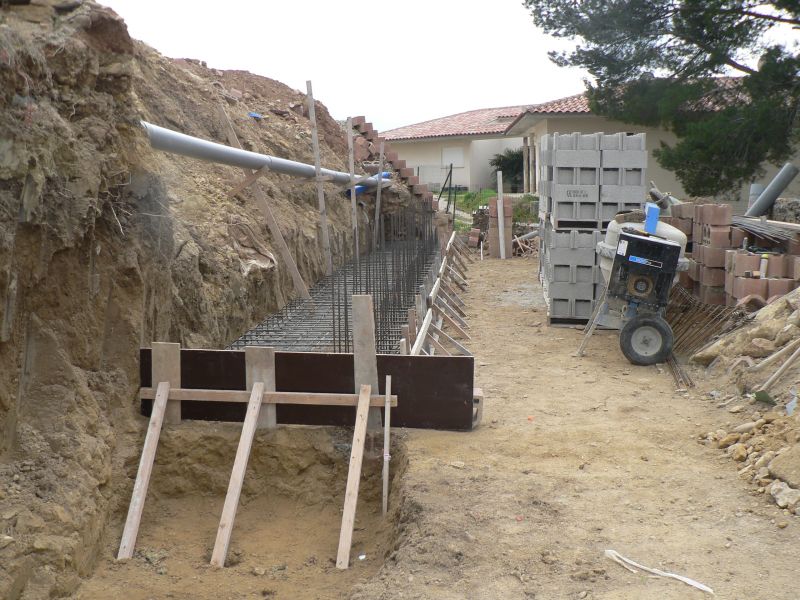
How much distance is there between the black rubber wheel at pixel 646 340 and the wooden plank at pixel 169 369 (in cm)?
484

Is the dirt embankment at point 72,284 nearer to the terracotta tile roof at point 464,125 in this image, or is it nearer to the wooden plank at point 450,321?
the wooden plank at point 450,321

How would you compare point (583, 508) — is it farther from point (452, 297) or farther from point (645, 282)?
point (452, 297)

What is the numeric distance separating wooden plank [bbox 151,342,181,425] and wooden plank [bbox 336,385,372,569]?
1.34 m

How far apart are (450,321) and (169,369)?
16.6 feet

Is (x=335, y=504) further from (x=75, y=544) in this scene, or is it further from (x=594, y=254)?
(x=594, y=254)

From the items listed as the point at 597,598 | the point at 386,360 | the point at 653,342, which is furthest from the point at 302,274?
the point at 597,598

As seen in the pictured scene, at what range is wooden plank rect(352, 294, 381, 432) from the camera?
571 cm

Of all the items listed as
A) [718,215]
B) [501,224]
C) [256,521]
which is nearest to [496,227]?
[501,224]

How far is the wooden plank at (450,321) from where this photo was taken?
398 inches

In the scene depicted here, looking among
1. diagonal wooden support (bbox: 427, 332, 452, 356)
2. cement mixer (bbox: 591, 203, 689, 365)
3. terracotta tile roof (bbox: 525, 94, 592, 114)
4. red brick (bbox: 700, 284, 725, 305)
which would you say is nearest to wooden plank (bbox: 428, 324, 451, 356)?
diagonal wooden support (bbox: 427, 332, 452, 356)

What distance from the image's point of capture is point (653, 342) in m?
8.54

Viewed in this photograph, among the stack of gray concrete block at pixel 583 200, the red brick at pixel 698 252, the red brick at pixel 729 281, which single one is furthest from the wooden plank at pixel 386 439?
the red brick at pixel 698 252

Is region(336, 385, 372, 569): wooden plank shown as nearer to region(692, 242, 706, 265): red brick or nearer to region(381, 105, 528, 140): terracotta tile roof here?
region(692, 242, 706, 265): red brick

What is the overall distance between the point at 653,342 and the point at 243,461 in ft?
16.3
